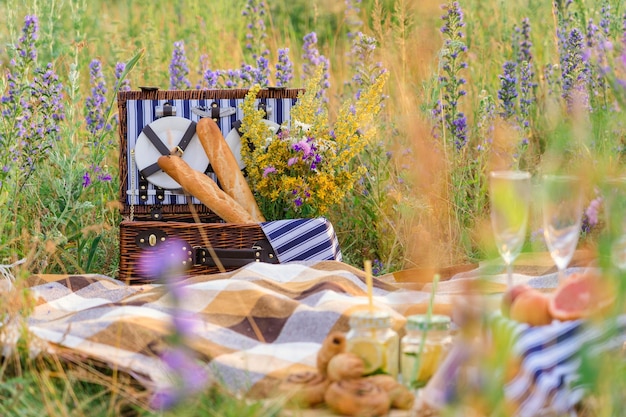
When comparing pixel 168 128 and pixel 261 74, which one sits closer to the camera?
pixel 168 128

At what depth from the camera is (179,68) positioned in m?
4.54

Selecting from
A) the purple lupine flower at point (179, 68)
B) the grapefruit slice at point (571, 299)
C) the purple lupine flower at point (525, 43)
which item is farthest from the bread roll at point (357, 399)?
the purple lupine flower at point (179, 68)

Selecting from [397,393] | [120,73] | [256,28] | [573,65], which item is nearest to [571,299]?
[397,393]

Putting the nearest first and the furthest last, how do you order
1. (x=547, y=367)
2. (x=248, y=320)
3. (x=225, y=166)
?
1. (x=547, y=367)
2. (x=248, y=320)
3. (x=225, y=166)

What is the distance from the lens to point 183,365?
159 centimetres

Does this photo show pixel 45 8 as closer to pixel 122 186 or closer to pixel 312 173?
pixel 122 186

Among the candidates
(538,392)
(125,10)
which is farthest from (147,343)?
(125,10)

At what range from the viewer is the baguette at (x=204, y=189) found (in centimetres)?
358

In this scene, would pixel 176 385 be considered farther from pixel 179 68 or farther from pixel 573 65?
pixel 179 68

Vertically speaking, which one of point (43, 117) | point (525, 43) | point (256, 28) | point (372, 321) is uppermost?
point (256, 28)

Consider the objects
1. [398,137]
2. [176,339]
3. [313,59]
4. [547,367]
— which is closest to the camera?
[176,339]

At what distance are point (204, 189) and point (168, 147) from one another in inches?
12.1

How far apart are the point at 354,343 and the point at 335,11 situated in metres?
4.43

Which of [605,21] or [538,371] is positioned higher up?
[605,21]
